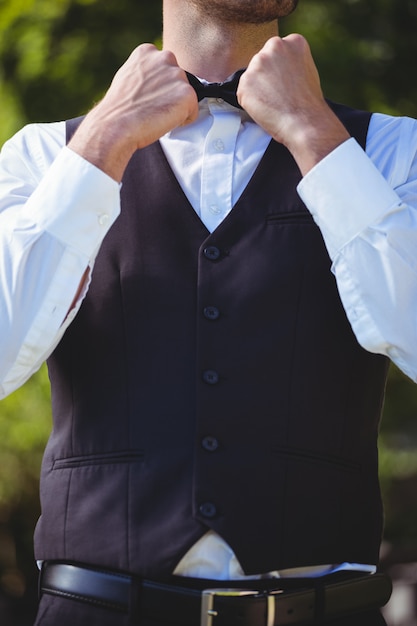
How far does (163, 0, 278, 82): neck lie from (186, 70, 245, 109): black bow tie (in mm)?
104

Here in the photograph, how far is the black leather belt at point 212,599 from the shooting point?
5.58ft

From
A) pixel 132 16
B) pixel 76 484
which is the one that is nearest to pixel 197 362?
pixel 76 484

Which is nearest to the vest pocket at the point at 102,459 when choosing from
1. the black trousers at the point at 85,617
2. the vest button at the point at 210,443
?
the vest button at the point at 210,443

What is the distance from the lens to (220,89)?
1995 mm

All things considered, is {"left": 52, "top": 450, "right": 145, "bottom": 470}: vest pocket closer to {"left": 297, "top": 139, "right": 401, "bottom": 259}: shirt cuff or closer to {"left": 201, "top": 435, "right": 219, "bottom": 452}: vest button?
{"left": 201, "top": 435, "right": 219, "bottom": 452}: vest button

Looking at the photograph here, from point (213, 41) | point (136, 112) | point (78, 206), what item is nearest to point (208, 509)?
point (78, 206)

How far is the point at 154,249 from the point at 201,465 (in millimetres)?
375

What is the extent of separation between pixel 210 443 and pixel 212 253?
315 mm

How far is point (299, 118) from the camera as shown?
184cm

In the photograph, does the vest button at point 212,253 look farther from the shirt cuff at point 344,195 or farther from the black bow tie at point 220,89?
the black bow tie at point 220,89

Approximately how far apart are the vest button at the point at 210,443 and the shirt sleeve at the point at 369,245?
0.28 m

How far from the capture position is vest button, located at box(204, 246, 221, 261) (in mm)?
1831

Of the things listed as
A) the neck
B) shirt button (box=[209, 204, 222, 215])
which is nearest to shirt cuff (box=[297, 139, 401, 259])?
shirt button (box=[209, 204, 222, 215])

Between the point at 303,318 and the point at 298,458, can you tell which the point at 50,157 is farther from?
the point at 298,458
